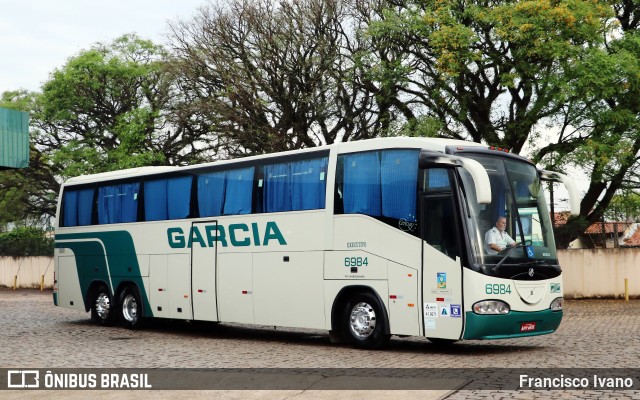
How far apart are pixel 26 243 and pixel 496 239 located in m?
39.4

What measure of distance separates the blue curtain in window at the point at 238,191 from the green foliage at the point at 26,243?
3124 centimetres

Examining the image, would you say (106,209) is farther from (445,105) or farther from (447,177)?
(445,105)

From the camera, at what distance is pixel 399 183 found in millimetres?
15141

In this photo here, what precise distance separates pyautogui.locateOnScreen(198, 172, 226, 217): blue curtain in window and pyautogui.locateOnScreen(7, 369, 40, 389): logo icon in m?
6.82

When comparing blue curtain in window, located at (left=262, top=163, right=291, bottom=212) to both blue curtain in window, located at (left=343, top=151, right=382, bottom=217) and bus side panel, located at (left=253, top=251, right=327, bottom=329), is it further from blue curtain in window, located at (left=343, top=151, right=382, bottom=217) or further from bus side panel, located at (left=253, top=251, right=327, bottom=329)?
blue curtain in window, located at (left=343, top=151, right=382, bottom=217)

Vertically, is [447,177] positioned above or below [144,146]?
below

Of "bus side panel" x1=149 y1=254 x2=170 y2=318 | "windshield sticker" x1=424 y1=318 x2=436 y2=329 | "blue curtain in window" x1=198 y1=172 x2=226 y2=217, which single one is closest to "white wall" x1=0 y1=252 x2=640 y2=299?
"bus side panel" x1=149 y1=254 x2=170 y2=318

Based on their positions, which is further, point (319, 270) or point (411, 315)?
point (319, 270)

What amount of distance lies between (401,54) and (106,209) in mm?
13848

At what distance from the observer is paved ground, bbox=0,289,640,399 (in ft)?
Result: 42.5

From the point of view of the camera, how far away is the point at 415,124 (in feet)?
99.1

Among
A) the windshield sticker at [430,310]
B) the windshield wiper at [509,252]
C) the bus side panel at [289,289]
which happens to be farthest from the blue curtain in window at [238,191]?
the windshield wiper at [509,252]

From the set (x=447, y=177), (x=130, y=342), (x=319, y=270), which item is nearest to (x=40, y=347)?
(x=130, y=342)

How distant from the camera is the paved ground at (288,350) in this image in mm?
12961
